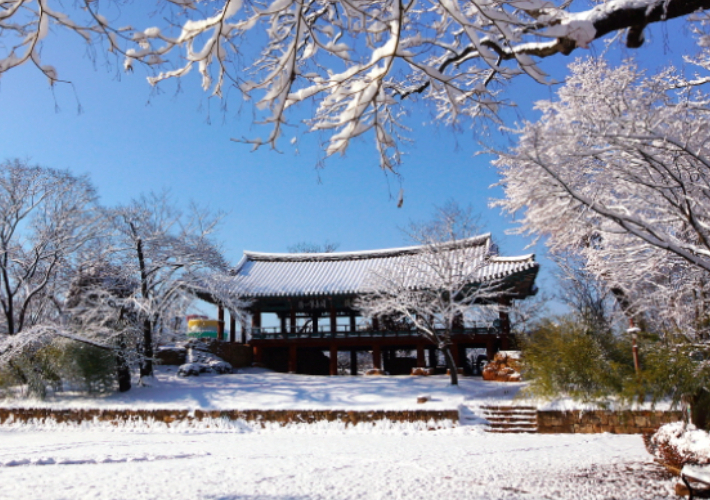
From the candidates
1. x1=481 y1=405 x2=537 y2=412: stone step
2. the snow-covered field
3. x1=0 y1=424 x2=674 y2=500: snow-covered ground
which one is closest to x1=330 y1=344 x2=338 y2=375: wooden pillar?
the snow-covered field

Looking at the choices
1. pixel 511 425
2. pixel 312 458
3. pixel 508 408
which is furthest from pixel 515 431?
pixel 312 458

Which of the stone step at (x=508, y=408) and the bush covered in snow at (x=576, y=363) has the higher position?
the bush covered in snow at (x=576, y=363)

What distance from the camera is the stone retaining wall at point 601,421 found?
11.4m

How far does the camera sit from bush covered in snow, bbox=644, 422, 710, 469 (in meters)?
5.98

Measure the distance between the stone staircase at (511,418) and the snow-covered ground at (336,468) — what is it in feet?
2.67

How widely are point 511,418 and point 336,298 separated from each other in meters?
11.4

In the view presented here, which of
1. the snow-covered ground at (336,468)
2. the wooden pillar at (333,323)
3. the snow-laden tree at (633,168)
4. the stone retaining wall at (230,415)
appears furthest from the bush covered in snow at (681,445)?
the wooden pillar at (333,323)

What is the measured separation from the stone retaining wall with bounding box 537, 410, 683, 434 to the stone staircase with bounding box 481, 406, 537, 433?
36 centimetres

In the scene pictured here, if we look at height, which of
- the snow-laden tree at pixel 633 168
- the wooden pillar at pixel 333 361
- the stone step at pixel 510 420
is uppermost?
the snow-laden tree at pixel 633 168

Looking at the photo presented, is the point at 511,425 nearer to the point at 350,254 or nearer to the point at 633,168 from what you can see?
the point at 633,168

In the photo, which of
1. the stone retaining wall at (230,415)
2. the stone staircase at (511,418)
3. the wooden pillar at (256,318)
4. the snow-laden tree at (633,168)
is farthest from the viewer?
the wooden pillar at (256,318)

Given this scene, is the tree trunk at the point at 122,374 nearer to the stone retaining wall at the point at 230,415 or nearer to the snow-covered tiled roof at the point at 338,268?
the stone retaining wall at the point at 230,415

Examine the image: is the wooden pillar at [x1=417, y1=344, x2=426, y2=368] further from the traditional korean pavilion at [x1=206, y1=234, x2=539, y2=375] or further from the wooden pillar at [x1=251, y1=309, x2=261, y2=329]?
the wooden pillar at [x1=251, y1=309, x2=261, y2=329]

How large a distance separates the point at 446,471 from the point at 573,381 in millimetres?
6902
